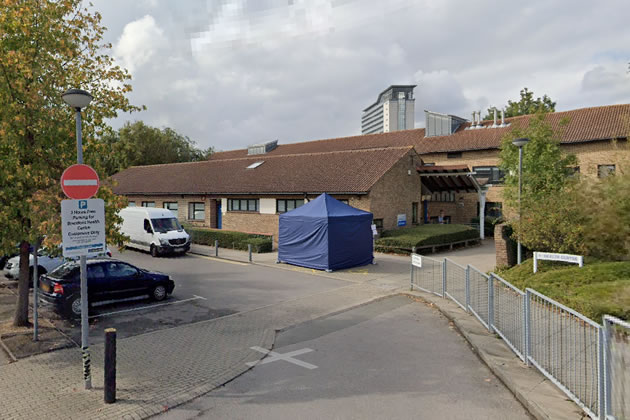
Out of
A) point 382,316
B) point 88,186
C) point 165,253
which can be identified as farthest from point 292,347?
point 165,253

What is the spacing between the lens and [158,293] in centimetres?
1185

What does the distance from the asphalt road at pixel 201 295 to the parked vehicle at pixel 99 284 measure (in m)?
0.31

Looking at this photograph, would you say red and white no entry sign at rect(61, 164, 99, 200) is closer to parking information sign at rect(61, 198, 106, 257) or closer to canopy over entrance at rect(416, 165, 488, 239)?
parking information sign at rect(61, 198, 106, 257)

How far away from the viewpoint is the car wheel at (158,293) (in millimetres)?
11742

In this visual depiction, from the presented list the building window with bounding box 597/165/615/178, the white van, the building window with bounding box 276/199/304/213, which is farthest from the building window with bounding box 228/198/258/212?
the building window with bounding box 597/165/615/178

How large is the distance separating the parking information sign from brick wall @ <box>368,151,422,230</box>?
1689 centimetres

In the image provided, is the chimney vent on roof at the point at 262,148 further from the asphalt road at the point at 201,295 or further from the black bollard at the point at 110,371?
the black bollard at the point at 110,371

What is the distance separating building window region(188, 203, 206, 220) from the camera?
29641 millimetres

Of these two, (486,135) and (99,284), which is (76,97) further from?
(486,135)

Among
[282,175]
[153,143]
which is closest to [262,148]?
[153,143]

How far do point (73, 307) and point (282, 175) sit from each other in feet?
59.9

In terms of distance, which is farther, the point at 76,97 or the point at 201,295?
the point at 201,295

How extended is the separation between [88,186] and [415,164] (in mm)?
22601

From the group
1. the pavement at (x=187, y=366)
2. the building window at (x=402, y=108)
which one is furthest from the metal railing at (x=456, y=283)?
the building window at (x=402, y=108)
